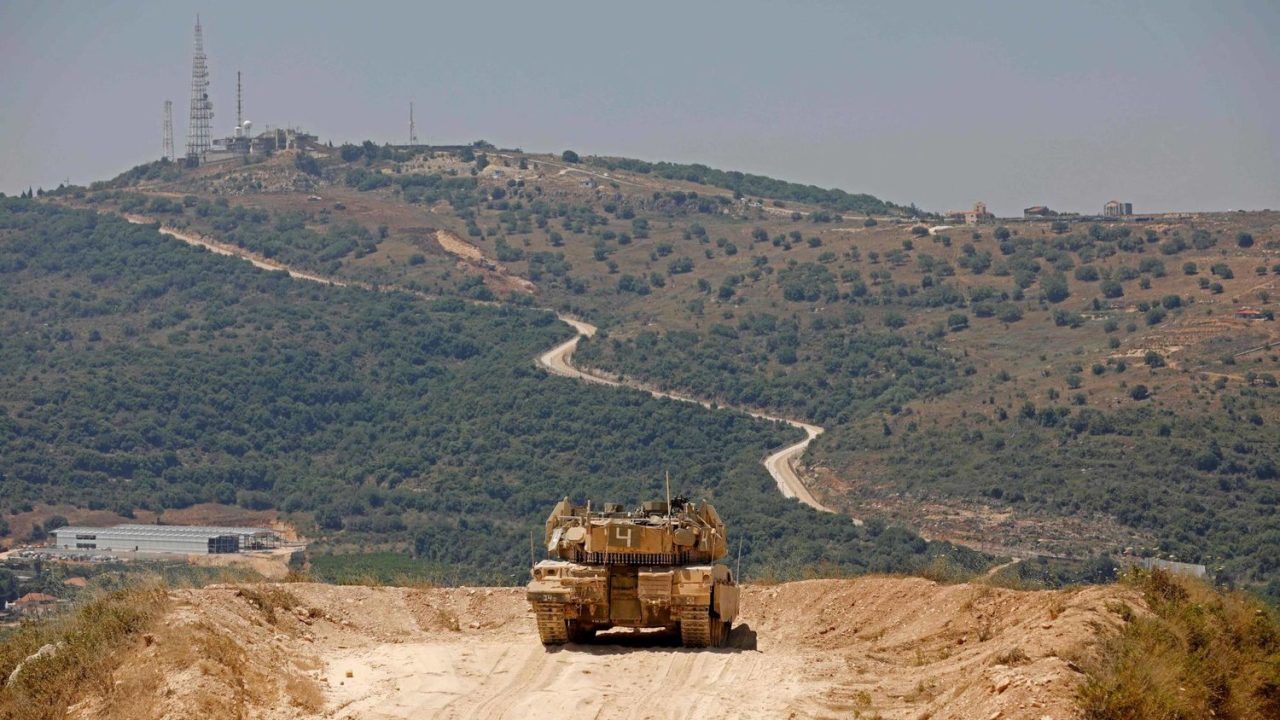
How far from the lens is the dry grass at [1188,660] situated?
22953mm

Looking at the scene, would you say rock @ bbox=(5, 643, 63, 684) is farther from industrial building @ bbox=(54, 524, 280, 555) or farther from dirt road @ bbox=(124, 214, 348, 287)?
dirt road @ bbox=(124, 214, 348, 287)

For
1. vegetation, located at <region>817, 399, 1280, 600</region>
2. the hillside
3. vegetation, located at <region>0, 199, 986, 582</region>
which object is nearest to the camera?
vegetation, located at <region>817, 399, 1280, 600</region>

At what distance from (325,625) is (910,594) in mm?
10248

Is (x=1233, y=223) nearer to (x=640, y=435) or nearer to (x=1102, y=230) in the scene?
(x=1102, y=230)

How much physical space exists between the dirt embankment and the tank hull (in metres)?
0.46

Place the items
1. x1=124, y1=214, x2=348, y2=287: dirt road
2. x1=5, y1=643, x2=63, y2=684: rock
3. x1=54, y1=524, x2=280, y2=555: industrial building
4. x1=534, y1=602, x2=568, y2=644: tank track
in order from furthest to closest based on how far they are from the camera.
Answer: x1=124, y1=214, x2=348, y2=287: dirt road
x1=54, y1=524, x2=280, y2=555: industrial building
x1=534, y1=602, x2=568, y2=644: tank track
x1=5, y1=643, x2=63, y2=684: rock

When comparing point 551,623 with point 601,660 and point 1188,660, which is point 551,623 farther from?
point 1188,660

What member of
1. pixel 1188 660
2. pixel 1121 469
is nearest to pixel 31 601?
pixel 1188 660

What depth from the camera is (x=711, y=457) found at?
104875 millimetres

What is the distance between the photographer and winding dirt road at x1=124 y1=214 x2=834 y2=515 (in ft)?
316

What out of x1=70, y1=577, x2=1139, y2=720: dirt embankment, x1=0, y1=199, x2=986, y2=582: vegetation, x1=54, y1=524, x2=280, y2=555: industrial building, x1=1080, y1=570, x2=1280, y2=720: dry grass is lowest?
x1=54, y1=524, x2=280, y2=555: industrial building

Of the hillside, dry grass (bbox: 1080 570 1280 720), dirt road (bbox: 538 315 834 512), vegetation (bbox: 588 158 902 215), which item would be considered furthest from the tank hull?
vegetation (bbox: 588 158 902 215)

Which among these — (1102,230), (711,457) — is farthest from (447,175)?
(711,457)

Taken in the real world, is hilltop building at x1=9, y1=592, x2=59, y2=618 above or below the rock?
below
